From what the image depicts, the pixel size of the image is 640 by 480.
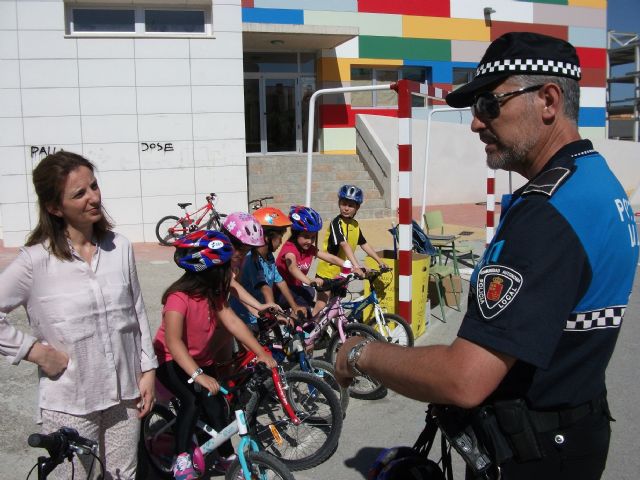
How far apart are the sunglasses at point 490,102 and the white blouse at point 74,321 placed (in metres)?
1.83

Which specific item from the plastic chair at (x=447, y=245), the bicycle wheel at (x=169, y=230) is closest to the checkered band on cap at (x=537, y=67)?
the plastic chair at (x=447, y=245)

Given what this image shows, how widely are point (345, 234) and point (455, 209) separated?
12866mm

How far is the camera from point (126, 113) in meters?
12.4

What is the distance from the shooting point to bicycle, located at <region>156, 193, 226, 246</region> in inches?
473

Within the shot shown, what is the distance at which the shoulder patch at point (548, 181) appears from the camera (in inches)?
54.9

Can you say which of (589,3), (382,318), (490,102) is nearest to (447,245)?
(382,318)

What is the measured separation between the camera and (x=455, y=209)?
59.2 ft

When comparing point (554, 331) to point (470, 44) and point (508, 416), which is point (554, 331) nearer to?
point (508, 416)

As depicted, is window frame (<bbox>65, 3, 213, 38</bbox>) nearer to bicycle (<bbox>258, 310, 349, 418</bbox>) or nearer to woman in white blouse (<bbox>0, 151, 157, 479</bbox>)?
bicycle (<bbox>258, 310, 349, 418</bbox>)

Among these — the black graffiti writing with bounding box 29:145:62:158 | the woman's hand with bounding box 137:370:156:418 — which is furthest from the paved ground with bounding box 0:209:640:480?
the black graffiti writing with bounding box 29:145:62:158

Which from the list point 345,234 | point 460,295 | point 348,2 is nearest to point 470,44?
point 348,2

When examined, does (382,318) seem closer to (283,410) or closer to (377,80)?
(283,410)

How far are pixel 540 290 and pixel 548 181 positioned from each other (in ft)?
0.96

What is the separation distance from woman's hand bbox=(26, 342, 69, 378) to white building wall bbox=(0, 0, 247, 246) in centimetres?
1052
